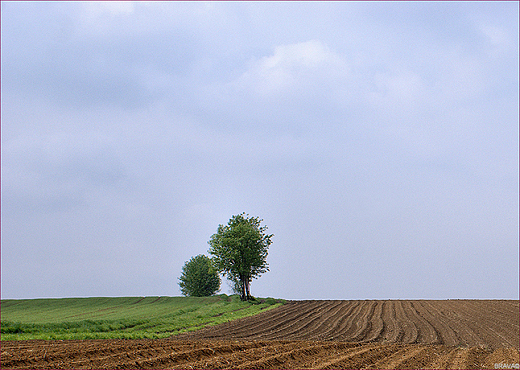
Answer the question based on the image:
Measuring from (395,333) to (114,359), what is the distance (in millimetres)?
20500

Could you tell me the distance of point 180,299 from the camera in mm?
67000

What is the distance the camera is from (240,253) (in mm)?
58688

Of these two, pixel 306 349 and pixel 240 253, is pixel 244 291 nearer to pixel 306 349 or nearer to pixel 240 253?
pixel 240 253

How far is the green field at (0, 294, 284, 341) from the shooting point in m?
30.3

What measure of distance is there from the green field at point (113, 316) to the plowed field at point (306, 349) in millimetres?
4917

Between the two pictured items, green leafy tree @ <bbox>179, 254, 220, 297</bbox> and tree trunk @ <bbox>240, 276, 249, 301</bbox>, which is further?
green leafy tree @ <bbox>179, 254, 220, 297</bbox>

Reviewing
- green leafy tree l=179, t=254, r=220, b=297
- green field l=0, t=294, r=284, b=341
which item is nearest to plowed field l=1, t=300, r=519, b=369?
green field l=0, t=294, r=284, b=341

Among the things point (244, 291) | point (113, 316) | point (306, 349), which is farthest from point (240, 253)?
point (306, 349)

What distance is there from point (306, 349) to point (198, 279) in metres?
67.0

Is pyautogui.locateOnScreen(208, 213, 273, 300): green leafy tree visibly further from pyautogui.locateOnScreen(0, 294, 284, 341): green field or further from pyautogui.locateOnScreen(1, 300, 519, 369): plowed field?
pyautogui.locateOnScreen(1, 300, 519, 369): plowed field

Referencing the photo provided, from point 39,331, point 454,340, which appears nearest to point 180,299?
point 39,331

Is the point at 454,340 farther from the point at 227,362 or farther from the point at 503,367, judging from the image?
the point at 227,362

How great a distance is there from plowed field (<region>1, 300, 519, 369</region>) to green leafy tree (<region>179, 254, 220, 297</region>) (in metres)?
48.4

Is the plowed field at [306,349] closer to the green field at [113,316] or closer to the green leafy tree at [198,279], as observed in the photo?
the green field at [113,316]
